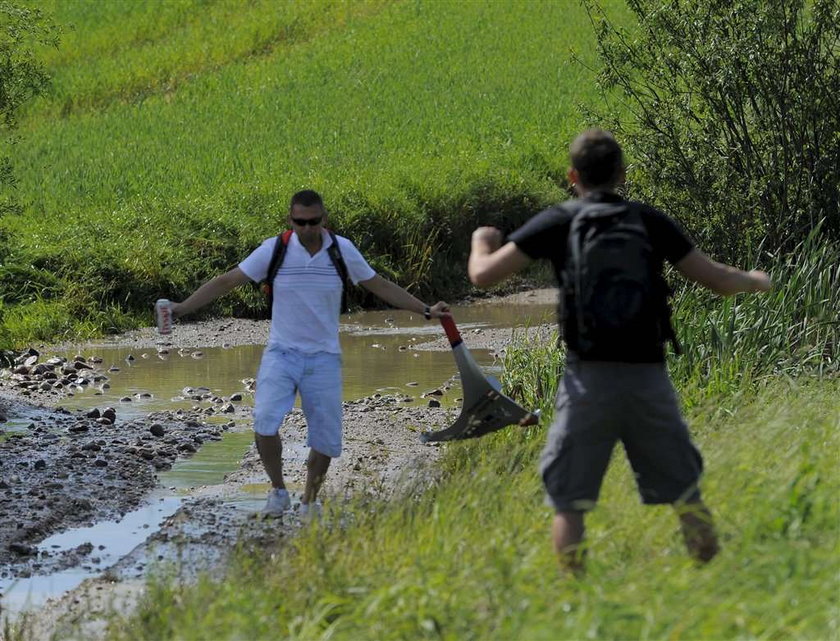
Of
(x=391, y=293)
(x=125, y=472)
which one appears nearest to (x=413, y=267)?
(x=125, y=472)

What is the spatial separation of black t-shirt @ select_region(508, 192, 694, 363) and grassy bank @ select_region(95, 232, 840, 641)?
2.12 feet

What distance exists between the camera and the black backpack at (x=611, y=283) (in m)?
5.76

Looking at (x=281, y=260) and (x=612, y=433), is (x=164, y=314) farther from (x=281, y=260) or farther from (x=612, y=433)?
(x=612, y=433)

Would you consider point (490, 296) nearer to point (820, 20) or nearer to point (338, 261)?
point (820, 20)

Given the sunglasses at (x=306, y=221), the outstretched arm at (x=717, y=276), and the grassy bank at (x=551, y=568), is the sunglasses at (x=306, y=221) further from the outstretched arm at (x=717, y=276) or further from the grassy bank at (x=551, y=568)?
the outstretched arm at (x=717, y=276)

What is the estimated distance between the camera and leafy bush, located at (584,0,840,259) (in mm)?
13156

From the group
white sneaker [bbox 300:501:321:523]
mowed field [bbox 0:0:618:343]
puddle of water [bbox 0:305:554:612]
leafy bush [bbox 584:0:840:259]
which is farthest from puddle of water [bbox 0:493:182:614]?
mowed field [bbox 0:0:618:343]

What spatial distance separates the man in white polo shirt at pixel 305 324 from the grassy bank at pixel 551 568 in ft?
1.76

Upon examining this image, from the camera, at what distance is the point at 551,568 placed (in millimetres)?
5676

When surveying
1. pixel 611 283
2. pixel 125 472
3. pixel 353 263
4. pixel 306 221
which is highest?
pixel 306 221

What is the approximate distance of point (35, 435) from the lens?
1252 cm

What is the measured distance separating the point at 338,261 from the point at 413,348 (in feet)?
31.2

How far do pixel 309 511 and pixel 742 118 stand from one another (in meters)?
6.64

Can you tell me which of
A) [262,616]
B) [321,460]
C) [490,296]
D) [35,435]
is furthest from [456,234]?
[262,616]
